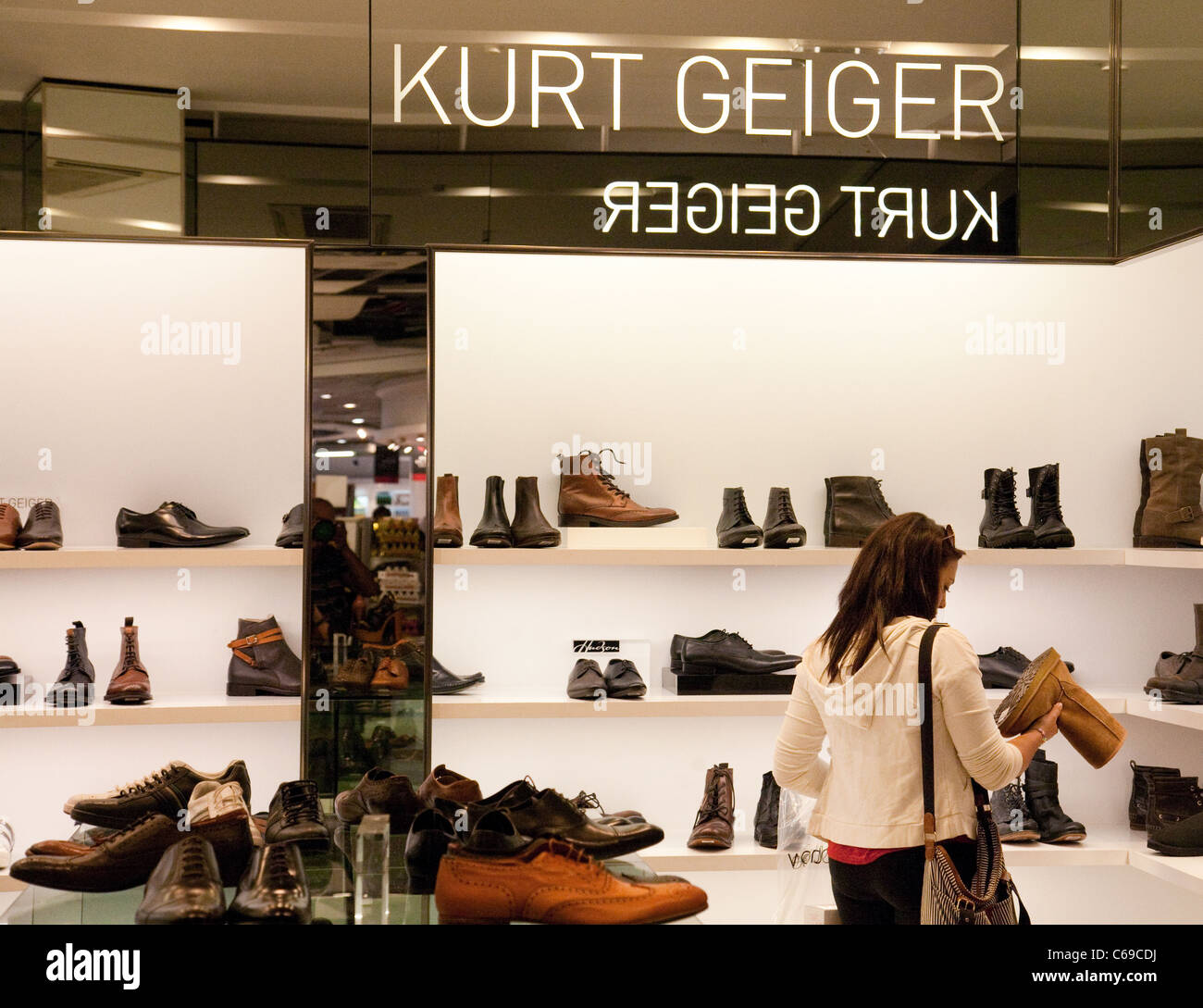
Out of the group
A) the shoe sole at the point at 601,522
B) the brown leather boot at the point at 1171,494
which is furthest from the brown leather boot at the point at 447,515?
the brown leather boot at the point at 1171,494

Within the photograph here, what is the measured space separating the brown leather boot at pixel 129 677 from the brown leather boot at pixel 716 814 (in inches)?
70.2

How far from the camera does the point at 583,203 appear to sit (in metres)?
3.09

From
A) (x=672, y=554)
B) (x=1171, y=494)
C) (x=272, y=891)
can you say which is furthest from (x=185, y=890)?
(x=1171, y=494)

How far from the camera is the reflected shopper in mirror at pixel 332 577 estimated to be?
3182 mm

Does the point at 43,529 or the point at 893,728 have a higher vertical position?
the point at 43,529

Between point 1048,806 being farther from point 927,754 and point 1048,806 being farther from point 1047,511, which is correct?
point 927,754

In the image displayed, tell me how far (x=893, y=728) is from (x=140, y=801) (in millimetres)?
1462

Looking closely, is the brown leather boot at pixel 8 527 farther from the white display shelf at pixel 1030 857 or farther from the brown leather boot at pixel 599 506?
the white display shelf at pixel 1030 857

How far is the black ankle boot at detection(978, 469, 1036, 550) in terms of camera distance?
344 cm

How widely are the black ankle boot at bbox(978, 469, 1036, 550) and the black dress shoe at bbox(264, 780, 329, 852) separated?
2514 millimetres

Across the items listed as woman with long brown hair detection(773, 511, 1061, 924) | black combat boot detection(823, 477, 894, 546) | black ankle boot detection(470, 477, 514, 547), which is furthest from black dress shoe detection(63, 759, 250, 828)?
black combat boot detection(823, 477, 894, 546)

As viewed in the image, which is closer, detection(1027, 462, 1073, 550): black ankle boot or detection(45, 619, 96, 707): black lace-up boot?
detection(45, 619, 96, 707): black lace-up boot

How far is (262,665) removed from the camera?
3270 mm

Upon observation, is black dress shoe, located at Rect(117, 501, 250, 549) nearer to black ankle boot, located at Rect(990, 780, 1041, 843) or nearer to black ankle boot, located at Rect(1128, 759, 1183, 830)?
black ankle boot, located at Rect(990, 780, 1041, 843)
